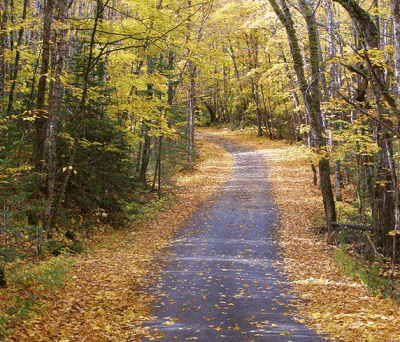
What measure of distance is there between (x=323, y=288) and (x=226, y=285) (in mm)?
2114

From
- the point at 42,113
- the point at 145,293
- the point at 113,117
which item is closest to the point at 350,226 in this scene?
the point at 145,293

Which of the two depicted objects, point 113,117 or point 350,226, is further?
point 113,117

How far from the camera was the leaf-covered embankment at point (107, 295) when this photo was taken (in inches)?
240

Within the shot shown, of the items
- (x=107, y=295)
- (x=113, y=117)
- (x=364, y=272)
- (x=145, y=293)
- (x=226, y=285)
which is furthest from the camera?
(x=113, y=117)

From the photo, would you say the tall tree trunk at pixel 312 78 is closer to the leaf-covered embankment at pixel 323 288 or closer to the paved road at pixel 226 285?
the leaf-covered embankment at pixel 323 288

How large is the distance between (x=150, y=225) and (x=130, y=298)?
785cm

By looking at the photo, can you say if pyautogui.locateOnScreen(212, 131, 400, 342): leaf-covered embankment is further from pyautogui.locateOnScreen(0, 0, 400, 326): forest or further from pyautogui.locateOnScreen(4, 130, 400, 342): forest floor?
pyautogui.locateOnScreen(0, 0, 400, 326): forest

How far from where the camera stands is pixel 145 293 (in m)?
8.36

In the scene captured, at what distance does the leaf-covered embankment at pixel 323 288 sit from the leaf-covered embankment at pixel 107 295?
3182 millimetres

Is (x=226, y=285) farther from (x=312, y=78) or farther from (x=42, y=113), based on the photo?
(x=312, y=78)

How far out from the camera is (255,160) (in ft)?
104

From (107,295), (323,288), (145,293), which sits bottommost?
(323,288)

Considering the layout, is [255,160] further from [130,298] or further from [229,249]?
[130,298]

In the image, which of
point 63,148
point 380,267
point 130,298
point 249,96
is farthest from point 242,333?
point 249,96
